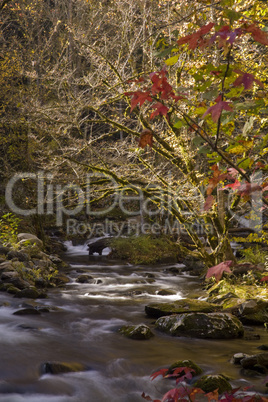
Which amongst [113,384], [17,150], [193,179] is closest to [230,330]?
[113,384]

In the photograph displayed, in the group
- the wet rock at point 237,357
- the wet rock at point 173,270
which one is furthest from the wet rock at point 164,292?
the wet rock at point 237,357

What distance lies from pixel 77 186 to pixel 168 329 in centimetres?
394

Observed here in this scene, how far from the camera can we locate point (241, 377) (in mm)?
4418

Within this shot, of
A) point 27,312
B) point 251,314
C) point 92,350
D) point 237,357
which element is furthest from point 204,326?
point 27,312

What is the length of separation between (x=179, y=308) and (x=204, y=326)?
36.2 inches

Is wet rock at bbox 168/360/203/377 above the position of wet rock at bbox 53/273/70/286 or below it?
below

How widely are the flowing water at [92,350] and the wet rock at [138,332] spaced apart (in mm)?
98

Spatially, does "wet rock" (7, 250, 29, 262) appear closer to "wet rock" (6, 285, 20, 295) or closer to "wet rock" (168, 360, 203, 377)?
"wet rock" (6, 285, 20, 295)

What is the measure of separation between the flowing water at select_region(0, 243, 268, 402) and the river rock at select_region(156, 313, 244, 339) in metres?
0.17

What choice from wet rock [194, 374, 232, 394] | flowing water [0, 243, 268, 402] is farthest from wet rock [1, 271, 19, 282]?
wet rock [194, 374, 232, 394]

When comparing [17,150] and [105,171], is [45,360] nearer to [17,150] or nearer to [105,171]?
[105,171]

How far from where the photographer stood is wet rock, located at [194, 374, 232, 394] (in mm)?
4004

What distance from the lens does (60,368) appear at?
4.59 meters

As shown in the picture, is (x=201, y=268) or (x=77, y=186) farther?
(x=201, y=268)
